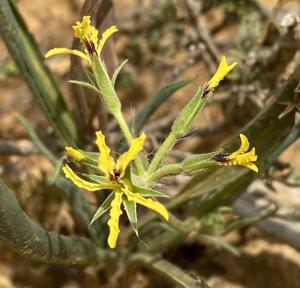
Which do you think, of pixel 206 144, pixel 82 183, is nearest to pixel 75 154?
pixel 82 183

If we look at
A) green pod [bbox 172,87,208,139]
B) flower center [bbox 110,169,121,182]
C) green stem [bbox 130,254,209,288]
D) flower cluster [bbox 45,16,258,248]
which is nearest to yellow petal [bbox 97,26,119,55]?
flower cluster [bbox 45,16,258,248]

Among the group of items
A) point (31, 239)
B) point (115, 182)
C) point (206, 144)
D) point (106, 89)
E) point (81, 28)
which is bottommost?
point (206, 144)

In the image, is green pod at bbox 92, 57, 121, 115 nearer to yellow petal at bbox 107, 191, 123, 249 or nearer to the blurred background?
yellow petal at bbox 107, 191, 123, 249

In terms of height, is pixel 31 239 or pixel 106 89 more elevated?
pixel 106 89

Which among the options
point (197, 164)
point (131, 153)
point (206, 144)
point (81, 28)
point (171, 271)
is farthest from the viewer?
point (206, 144)

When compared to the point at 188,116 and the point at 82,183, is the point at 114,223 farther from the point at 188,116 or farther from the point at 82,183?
the point at 188,116

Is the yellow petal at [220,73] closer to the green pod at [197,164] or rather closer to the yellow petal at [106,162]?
the green pod at [197,164]

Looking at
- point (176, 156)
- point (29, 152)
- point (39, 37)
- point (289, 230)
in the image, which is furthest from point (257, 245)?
point (39, 37)

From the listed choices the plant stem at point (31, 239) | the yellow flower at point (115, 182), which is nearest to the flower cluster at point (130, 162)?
the yellow flower at point (115, 182)
